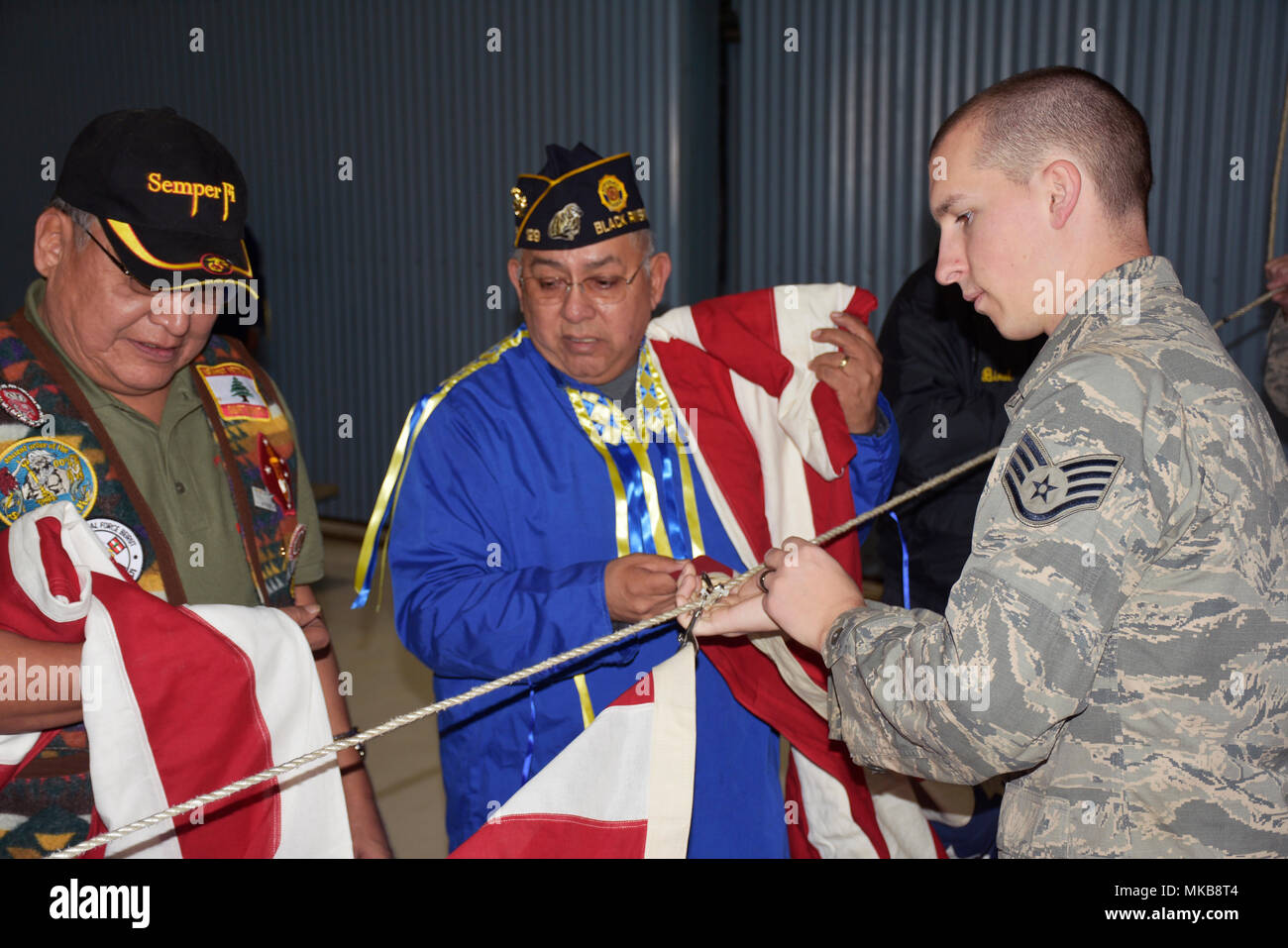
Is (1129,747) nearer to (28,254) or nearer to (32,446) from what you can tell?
(32,446)

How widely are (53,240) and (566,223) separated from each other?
0.85m

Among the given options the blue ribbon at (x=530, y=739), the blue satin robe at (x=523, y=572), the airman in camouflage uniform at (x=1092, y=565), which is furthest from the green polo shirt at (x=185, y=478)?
the airman in camouflage uniform at (x=1092, y=565)

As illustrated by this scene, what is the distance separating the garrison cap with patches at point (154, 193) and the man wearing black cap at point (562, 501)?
19.6 inches

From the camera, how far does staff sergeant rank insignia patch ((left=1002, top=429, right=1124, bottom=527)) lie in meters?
1.08

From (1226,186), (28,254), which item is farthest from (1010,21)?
(28,254)

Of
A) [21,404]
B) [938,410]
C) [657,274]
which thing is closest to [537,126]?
[938,410]

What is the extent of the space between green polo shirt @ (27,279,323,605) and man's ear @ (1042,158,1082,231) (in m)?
1.31

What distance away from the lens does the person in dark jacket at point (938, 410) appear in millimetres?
2721

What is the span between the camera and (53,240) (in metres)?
1.57

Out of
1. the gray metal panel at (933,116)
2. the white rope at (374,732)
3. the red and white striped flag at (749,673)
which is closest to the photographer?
the white rope at (374,732)

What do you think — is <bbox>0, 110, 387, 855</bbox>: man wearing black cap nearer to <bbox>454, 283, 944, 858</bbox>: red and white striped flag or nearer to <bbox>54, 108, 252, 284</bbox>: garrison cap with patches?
<bbox>54, 108, 252, 284</bbox>: garrison cap with patches

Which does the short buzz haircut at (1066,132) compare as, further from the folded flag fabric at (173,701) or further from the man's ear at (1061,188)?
the folded flag fabric at (173,701)

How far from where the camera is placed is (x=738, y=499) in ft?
6.72

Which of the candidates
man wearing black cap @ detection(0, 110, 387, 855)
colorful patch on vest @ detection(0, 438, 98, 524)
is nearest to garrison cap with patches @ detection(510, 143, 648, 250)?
man wearing black cap @ detection(0, 110, 387, 855)
